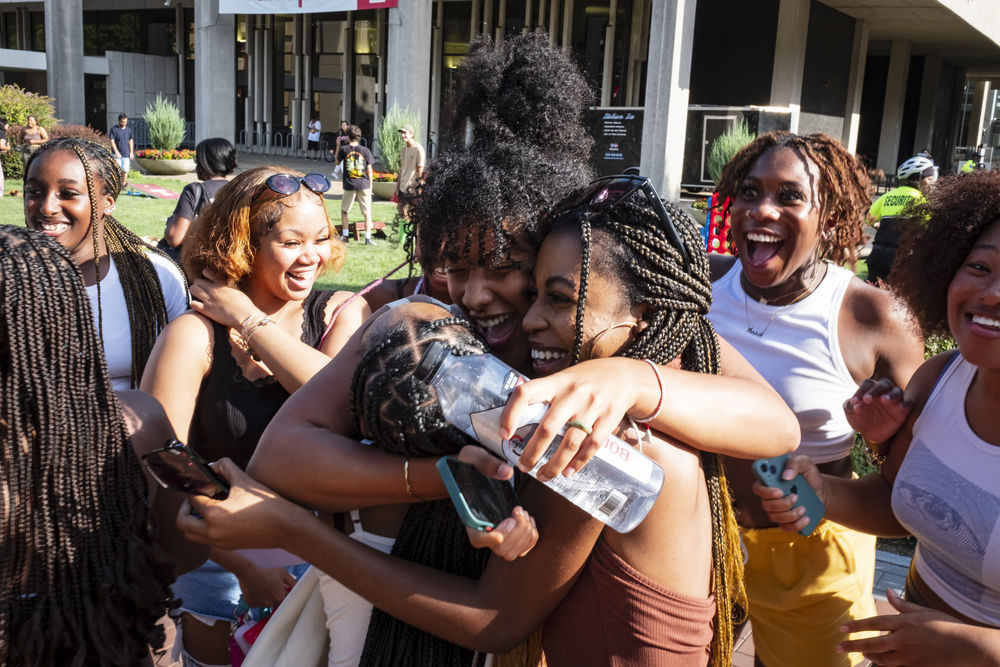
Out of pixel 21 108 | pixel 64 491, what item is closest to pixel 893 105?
pixel 21 108

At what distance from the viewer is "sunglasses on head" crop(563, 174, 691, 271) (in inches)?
68.1

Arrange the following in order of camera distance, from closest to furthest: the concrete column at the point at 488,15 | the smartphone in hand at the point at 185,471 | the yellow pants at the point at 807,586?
1. the smartphone in hand at the point at 185,471
2. the yellow pants at the point at 807,586
3. the concrete column at the point at 488,15

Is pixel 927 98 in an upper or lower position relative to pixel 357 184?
upper

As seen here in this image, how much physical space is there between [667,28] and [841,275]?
16690 mm

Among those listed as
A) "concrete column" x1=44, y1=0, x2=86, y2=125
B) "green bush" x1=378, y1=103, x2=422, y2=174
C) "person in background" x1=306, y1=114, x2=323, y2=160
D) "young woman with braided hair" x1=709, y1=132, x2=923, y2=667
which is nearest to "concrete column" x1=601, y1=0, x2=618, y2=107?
"green bush" x1=378, y1=103, x2=422, y2=174

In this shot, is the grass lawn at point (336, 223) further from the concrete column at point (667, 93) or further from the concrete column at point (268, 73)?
the concrete column at point (268, 73)

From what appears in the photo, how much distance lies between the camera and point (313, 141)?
100ft

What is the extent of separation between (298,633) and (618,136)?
1239cm

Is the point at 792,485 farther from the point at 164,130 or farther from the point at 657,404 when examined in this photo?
the point at 164,130

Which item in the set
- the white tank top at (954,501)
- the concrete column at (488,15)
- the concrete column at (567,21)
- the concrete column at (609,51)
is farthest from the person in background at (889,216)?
the concrete column at (488,15)

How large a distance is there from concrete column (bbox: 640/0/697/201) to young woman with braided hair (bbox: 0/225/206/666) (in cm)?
1717

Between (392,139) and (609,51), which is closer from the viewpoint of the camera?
(392,139)

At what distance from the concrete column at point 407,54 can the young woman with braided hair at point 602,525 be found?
2190cm

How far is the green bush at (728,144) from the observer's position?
15.7 metres
